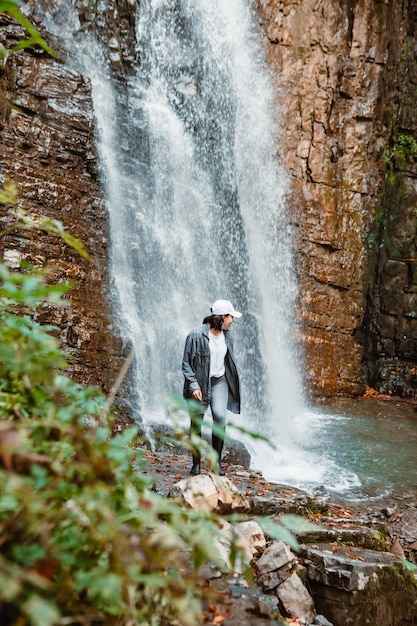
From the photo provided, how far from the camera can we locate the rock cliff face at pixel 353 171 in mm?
12172

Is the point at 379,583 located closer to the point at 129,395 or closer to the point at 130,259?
the point at 129,395

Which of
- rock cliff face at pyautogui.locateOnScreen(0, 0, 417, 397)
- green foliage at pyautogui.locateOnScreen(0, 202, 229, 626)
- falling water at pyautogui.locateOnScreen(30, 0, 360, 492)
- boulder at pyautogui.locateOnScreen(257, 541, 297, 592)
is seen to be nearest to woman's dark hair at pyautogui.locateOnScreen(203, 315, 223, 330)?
boulder at pyautogui.locateOnScreen(257, 541, 297, 592)

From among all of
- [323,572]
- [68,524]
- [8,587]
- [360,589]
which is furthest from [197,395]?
[8,587]

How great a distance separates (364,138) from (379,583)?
11.4 metres

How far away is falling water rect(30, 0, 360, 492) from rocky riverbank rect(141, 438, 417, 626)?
10.5 ft

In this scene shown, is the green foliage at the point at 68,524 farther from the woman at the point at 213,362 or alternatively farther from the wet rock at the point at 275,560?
the woman at the point at 213,362

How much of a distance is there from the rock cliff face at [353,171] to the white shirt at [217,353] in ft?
24.9

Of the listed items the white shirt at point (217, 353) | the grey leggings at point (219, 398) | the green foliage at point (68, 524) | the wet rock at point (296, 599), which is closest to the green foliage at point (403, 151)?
the white shirt at point (217, 353)

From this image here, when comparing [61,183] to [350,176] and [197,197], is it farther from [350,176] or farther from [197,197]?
[350,176]

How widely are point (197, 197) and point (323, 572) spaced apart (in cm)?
908

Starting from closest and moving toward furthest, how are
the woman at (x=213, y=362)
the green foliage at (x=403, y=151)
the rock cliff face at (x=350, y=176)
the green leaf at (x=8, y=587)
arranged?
the green leaf at (x=8, y=587), the woman at (x=213, y=362), the rock cliff face at (x=350, y=176), the green foliage at (x=403, y=151)

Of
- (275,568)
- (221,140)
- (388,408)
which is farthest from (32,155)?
(388,408)

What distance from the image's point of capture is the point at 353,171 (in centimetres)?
1248

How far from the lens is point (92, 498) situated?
1245 millimetres
